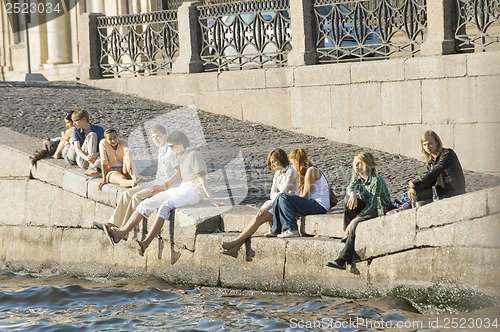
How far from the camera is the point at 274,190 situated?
29.0ft

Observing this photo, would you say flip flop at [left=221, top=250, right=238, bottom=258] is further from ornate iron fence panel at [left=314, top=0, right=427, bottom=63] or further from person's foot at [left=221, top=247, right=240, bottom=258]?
ornate iron fence panel at [left=314, top=0, right=427, bottom=63]

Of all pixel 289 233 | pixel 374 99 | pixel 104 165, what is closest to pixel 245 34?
pixel 374 99

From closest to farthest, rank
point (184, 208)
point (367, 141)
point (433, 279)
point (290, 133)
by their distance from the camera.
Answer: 1. point (433, 279)
2. point (184, 208)
3. point (367, 141)
4. point (290, 133)

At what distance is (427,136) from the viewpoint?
26.3 ft

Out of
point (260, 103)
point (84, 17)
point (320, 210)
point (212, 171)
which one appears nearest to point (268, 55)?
point (260, 103)

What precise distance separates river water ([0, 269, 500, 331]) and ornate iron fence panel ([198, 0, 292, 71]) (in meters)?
5.64

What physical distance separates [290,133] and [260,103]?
876 mm

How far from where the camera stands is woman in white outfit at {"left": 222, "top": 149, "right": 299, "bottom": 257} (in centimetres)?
866

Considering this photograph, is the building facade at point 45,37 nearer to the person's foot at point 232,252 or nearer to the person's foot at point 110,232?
the person's foot at point 110,232

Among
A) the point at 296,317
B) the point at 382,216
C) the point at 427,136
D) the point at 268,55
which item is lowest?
the point at 296,317

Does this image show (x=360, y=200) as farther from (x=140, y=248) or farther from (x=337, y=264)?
(x=140, y=248)

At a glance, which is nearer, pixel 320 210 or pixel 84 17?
pixel 320 210

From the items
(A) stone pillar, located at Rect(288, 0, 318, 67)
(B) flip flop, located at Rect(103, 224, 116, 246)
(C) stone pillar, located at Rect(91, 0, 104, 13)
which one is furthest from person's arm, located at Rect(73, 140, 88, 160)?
(C) stone pillar, located at Rect(91, 0, 104, 13)

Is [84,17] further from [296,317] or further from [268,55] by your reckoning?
[296,317]
